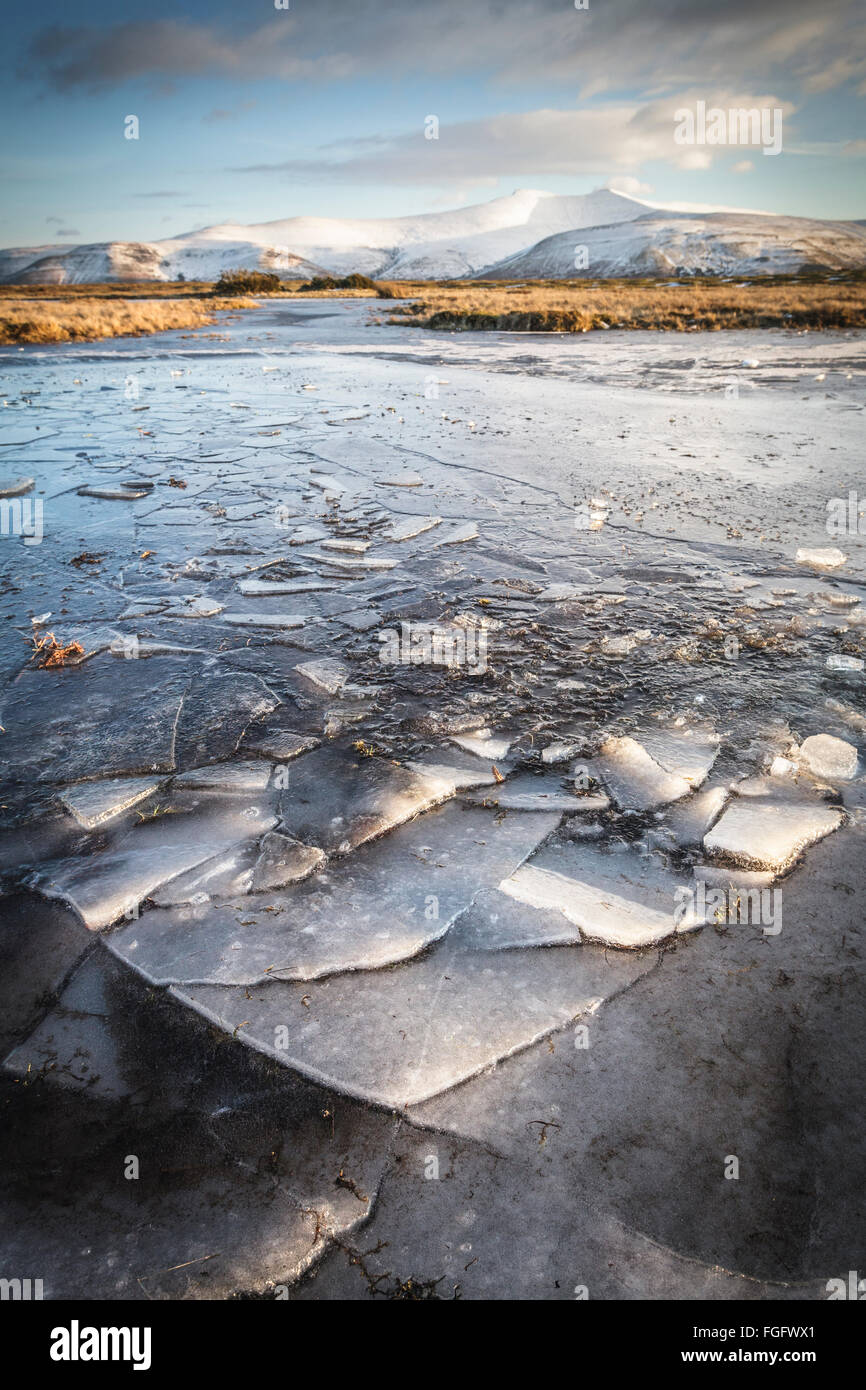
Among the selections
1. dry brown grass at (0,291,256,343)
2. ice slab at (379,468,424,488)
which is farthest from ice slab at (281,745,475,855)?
dry brown grass at (0,291,256,343)

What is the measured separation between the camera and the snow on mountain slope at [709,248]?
5425 centimetres

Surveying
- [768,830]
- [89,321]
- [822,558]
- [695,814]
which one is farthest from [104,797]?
[89,321]

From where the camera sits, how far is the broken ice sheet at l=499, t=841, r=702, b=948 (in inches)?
61.2

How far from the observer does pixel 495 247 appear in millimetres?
125125

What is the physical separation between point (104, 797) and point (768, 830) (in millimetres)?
1971

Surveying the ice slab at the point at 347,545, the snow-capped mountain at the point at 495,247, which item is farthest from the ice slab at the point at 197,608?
the snow-capped mountain at the point at 495,247

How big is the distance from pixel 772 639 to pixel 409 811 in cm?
185

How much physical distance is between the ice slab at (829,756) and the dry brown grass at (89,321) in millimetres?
22664

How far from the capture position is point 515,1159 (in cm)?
113

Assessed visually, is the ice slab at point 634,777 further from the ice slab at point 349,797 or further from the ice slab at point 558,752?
the ice slab at point 349,797

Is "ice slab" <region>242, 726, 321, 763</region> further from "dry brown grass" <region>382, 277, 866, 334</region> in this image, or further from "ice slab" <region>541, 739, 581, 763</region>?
"dry brown grass" <region>382, 277, 866, 334</region>

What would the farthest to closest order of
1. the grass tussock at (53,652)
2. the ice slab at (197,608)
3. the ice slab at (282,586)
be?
the ice slab at (282,586), the ice slab at (197,608), the grass tussock at (53,652)

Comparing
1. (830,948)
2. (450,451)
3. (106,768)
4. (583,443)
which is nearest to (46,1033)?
(106,768)

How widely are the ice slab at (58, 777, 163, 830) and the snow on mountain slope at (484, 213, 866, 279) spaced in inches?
1926
